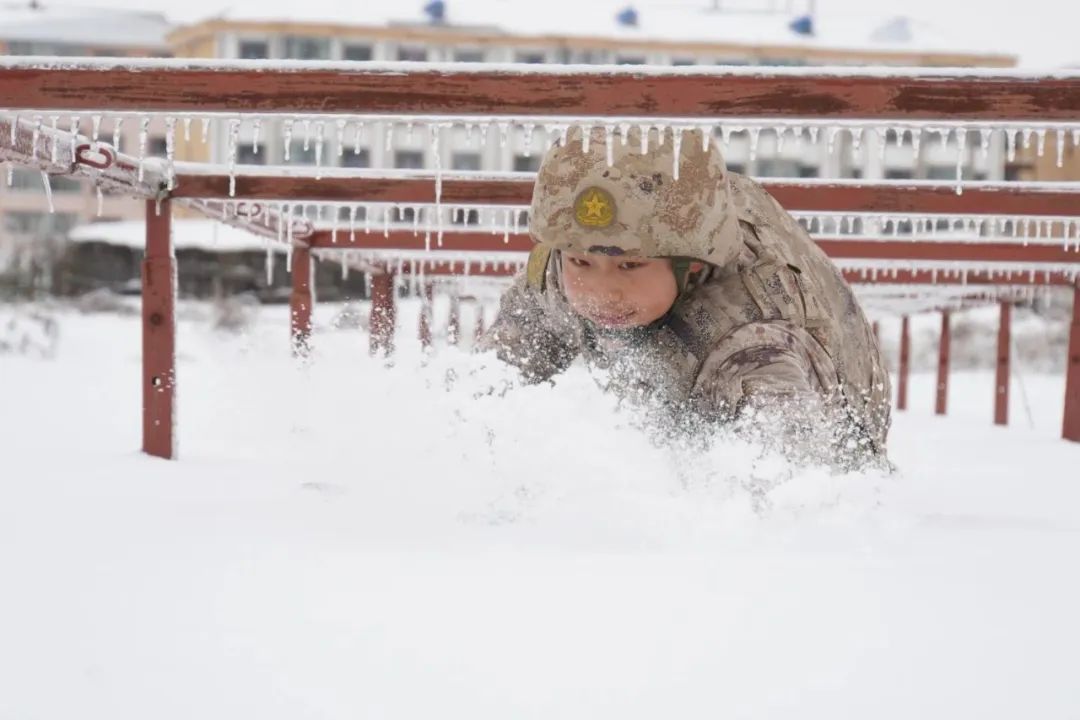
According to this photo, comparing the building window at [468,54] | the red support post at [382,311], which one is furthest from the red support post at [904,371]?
the building window at [468,54]

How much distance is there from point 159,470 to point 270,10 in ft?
120

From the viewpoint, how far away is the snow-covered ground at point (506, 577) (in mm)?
2133

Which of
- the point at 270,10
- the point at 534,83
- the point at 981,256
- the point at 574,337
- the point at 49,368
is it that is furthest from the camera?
the point at 270,10

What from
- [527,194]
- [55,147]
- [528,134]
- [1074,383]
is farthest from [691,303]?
[1074,383]

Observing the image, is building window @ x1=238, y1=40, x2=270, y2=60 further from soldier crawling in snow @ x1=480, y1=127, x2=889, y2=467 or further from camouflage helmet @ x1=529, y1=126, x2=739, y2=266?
camouflage helmet @ x1=529, y1=126, x2=739, y2=266

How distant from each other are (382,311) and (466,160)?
28.3 meters

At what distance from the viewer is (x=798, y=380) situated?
12.2ft

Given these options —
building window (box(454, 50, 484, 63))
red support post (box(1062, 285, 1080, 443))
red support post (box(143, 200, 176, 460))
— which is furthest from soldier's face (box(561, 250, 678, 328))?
building window (box(454, 50, 484, 63))

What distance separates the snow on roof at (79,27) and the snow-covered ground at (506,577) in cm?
4307

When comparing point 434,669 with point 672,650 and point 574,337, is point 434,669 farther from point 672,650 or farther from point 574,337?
point 574,337

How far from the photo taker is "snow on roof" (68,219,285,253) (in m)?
32.0

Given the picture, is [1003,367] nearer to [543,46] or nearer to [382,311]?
[382,311]

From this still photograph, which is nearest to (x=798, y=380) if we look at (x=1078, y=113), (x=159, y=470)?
(x=1078, y=113)

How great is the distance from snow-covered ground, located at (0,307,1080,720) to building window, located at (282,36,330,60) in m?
34.5
